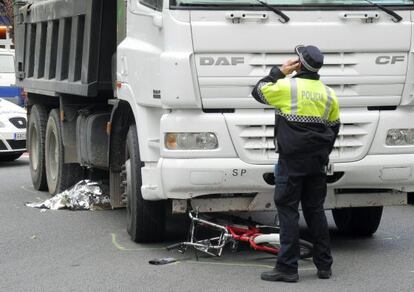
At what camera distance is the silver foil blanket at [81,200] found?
10.5 m

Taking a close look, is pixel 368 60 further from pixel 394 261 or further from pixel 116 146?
pixel 116 146

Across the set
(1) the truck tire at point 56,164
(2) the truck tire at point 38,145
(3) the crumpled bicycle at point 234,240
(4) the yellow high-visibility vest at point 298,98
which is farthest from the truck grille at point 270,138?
(2) the truck tire at point 38,145

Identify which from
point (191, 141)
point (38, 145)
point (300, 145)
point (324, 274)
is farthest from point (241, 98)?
point (38, 145)

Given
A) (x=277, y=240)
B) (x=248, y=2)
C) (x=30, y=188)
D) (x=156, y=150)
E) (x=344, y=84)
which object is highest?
(x=248, y=2)

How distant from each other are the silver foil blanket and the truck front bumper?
3.19 meters

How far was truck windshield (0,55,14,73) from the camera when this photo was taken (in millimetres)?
26312

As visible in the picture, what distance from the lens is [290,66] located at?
661 centimetres

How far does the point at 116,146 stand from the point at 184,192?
196 centimetres

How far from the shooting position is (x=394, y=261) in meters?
7.40

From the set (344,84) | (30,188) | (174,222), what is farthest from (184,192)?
(30,188)

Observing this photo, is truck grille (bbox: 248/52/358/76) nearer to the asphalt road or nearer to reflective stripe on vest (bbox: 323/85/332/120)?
reflective stripe on vest (bbox: 323/85/332/120)

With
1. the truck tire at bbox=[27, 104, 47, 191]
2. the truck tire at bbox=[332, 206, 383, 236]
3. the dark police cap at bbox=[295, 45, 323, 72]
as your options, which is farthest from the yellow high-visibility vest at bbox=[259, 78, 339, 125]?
the truck tire at bbox=[27, 104, 47, 191]

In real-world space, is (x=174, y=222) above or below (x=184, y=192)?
below

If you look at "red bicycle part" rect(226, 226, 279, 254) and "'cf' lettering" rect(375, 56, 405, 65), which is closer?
"'cf' lettering" rect(375, 56, 405, 65)
